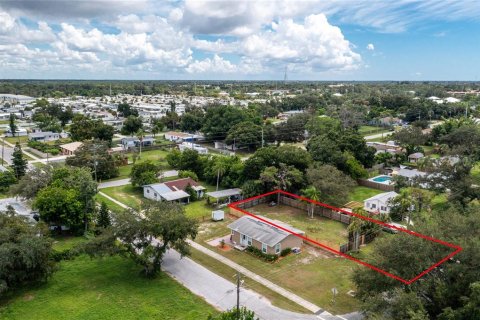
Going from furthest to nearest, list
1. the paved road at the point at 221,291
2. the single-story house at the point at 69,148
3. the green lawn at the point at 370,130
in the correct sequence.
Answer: the green lawn at the point at 370,130 → the single-story house at the point at 69,148 → the paved road at the point at 221,291

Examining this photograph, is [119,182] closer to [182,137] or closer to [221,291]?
[221,291]

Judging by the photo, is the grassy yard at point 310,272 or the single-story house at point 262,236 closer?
the grassy yard at point 310,272

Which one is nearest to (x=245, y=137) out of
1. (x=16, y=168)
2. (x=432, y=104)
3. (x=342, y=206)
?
(x=342, y=206)

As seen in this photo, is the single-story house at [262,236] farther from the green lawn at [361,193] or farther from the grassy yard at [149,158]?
the grassy yard at [149,158]

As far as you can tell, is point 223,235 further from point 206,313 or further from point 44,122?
point 44,122

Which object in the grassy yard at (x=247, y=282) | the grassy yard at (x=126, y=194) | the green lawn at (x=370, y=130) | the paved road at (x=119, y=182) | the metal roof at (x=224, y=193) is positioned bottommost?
the grassy yard at (x=247, y=282)

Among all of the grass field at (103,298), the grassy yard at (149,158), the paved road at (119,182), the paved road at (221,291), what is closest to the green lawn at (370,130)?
the grassy yard at (149,158)
